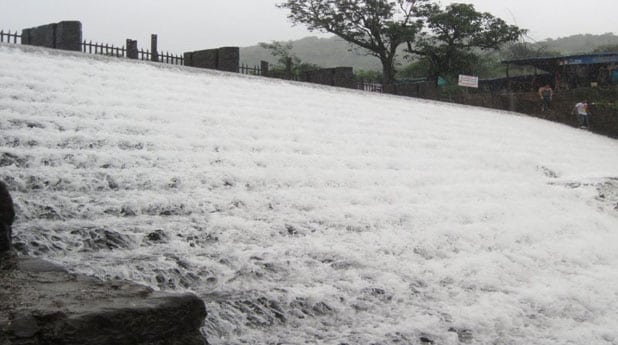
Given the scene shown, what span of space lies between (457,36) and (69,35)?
17.9m

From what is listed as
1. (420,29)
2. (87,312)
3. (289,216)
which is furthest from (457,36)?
A: (87,312)

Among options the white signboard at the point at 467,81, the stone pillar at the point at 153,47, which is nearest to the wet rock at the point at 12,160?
the stone pillar at the point at 153,47

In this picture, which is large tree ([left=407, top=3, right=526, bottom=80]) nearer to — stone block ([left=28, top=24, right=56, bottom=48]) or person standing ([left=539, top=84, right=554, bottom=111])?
person standing ([left=539, top=84, right=554, bottom=111])

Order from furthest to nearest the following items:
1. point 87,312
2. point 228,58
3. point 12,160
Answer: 1. point 228,58
2. point 12,160
3. point 87,312

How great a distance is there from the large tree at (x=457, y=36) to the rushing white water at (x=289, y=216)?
1643cm

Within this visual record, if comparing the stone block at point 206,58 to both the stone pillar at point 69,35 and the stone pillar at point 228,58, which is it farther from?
the stone pillar at point 69,35

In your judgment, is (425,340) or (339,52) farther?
(339,52)

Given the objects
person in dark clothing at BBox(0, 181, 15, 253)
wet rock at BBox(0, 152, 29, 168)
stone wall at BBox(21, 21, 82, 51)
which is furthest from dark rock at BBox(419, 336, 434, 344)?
stone wall at BBox(21, 21, 82, 51)

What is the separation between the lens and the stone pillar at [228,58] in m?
8.44

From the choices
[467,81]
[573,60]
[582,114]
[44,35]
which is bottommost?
[582,114]

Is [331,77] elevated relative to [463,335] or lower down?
elevated

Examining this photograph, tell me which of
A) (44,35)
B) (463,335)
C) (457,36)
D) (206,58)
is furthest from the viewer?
Result: (457,36)

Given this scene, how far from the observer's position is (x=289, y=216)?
347 centimetres

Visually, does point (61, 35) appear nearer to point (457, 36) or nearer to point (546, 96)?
point (546, 96)
